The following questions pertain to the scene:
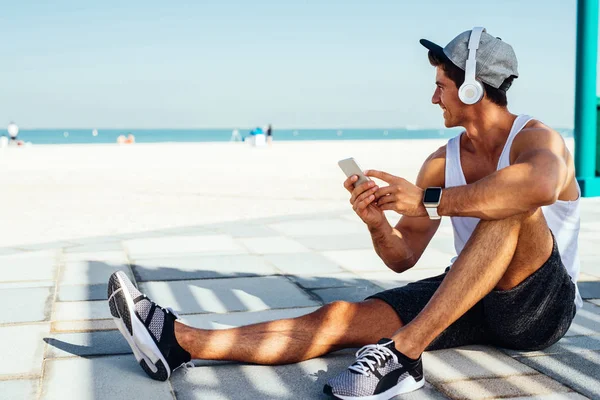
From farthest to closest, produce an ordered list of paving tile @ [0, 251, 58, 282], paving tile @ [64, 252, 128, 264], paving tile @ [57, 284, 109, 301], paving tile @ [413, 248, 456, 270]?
paving tile @ [64, 252, 128, 264]
paving tile @ [413, 248, 456, 270]
paving tile @ [0, 251, 58, 282]
paving tile @ [57, 284, 109, 301]

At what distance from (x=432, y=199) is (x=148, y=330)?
1087 millimetres

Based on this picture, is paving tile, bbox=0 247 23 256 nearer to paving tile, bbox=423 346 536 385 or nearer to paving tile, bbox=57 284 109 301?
paving tile, bbox=57 284 109 301

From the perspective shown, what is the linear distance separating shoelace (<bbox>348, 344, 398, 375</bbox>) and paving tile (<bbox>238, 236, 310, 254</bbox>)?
2.91 meters

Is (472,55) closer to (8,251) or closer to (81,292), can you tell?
(81,292)

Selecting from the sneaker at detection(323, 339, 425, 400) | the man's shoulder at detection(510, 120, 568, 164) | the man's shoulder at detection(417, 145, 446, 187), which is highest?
the man's shoulder at detection(510, 120, 568, 164)

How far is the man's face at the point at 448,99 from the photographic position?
2725 millimetres

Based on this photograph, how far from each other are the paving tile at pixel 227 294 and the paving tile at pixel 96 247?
4.29ft

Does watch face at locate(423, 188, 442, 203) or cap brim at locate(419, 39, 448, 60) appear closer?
watch face at locate(423, 188, 442, 203)

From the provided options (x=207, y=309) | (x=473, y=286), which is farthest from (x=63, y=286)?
(x=473, y=286)

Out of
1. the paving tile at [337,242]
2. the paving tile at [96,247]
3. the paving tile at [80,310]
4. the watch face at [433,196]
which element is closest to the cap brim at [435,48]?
the watch face at [433,196]

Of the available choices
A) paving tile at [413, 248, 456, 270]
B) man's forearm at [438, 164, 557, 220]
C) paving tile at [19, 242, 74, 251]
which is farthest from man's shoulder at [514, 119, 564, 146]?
paving tile at [19, 242, 74, 251]

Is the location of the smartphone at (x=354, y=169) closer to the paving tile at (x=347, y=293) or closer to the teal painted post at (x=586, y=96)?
the paving tile at (x=347, y=293)

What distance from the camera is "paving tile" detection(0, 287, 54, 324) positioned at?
3.46 m

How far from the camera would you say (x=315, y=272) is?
456cm
